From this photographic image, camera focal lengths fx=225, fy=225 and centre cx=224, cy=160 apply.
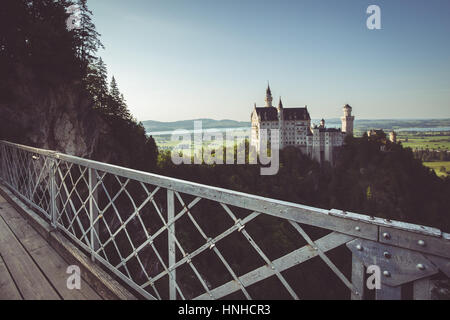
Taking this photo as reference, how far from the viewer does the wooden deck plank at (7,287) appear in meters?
2.17

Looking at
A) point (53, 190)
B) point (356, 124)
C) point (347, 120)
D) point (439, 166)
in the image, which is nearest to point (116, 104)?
point (53, 190)

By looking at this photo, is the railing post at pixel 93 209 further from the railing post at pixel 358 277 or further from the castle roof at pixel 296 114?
the castle roof at pixel 296 114

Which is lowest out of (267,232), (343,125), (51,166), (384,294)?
(267,232)

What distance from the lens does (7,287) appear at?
2.30 metres

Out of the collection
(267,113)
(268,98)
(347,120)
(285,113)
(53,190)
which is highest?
(268,98)

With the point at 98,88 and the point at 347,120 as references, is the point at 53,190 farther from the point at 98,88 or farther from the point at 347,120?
the point at 347,120

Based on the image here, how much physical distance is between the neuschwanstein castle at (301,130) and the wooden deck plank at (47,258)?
179ft

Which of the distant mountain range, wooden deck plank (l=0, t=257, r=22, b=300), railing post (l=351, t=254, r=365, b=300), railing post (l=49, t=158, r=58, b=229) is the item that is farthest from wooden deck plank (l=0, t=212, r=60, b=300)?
the distant mountain range

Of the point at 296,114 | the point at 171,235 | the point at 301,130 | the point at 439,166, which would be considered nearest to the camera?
the point at 171,235

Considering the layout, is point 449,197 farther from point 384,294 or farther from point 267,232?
point 384,294

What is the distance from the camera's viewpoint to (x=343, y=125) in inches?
2314

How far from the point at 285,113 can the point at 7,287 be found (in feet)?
201
